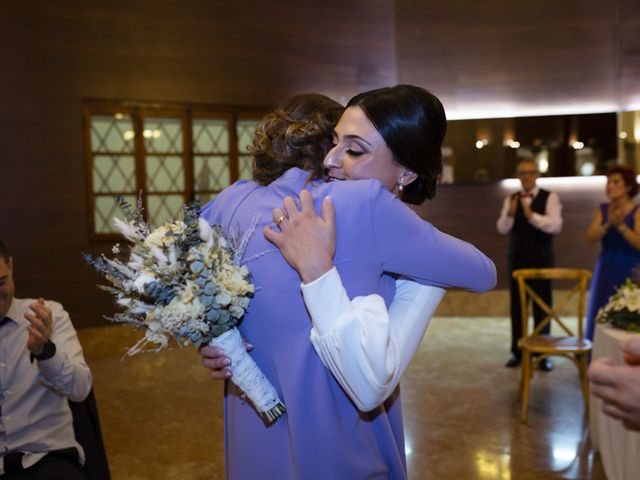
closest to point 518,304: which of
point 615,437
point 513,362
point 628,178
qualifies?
point 513,362

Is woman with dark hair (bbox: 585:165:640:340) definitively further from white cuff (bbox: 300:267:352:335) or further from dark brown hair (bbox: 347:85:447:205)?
white cuff (bbox: 300:267:352:335)

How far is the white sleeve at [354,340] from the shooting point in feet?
4.37

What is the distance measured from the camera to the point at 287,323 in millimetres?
1467

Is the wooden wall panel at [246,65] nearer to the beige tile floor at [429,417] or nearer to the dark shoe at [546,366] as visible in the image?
the beige tile floor at [429,417]

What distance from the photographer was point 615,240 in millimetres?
5590

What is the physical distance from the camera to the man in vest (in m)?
6.60

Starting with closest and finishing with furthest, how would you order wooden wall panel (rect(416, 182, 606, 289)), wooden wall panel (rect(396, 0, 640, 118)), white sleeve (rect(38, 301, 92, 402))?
white sleeve (rect(38, 301, 92, 402)) → wooden wall panel (rect(396, 0, 640, 118)) → wooden wall panel (rect(416, 182, 606, 289))

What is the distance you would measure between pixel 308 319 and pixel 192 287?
0.25m

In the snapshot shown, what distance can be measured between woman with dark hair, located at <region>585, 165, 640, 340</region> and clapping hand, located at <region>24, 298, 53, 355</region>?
14.5ft

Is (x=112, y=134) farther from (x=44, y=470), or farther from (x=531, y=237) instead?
(x=44, y=470)

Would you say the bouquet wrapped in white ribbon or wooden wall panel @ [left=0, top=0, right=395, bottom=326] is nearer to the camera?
the bouquet wrapped in white ribbon

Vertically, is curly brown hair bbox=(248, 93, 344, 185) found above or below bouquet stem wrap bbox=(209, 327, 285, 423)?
above

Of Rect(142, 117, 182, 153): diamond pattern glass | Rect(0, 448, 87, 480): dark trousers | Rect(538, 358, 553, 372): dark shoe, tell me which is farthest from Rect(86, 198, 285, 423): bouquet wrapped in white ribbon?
Rect(142, 117, 182, 153): diamond pattern glass

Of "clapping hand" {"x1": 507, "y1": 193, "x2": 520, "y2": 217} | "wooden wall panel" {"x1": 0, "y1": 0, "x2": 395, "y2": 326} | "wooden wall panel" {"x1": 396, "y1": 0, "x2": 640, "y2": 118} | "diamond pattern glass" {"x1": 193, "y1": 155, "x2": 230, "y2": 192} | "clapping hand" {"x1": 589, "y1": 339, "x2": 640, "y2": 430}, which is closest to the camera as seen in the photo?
"clapping hand" {"x1": 589, "y1": 339, "x2": 640, "y2": 430}
